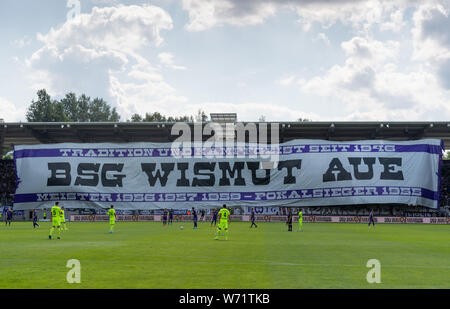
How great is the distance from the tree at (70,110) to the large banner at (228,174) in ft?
249

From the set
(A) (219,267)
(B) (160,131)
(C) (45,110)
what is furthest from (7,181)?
(C) (45,110)

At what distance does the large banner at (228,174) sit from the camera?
56.5 meters

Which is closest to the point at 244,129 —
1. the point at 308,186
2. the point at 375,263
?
the point at 308,186

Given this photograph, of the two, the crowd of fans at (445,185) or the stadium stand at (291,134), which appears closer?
the stadium stand at (291,134)

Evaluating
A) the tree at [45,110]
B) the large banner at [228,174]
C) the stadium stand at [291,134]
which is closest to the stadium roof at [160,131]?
the stadium stand at [291,134]

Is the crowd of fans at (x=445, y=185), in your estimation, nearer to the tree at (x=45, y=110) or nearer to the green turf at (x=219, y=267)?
the green turf at (x=219, y=267)

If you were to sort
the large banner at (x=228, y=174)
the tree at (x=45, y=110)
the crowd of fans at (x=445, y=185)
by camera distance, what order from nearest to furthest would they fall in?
the large banner at (x=228, y=174) → the crowd of fans at (x=445, y=185) → the tree at (x=45, y=110)

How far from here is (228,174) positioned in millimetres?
58250

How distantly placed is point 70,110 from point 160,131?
310 feet

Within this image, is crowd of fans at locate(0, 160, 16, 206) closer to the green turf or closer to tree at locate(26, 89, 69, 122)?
the green turf

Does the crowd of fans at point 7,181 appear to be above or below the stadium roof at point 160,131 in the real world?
below

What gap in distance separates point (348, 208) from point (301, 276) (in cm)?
4784

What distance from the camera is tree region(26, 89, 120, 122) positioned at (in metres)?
132

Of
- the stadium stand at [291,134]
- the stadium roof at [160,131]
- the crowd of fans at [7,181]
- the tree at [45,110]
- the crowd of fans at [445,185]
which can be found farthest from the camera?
the tree at [45,110]
